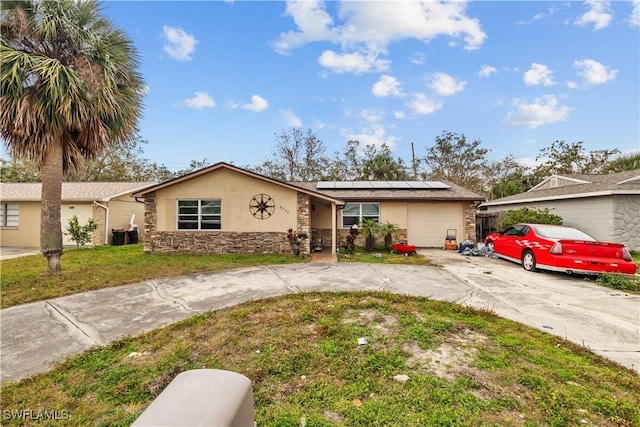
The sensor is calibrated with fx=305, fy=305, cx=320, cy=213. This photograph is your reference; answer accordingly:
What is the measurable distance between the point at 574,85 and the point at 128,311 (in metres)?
18.2

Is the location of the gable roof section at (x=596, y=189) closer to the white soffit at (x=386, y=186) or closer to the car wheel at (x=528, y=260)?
the white soffit at (x=386, y=186)

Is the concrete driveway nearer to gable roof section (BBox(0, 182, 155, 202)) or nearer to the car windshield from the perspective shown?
→ the car windshield

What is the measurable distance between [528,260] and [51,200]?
1295 cm

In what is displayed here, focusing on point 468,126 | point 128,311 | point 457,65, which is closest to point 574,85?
point 457,65

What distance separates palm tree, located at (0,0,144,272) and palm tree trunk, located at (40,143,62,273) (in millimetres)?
19

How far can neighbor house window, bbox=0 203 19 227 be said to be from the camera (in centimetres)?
1583

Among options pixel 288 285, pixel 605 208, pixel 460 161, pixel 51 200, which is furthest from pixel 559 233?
pixel 460 161

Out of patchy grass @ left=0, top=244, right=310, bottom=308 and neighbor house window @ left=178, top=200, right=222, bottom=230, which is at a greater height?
neighbor house window @ left=178, top=200, right=222, bottom=230

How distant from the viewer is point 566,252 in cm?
767

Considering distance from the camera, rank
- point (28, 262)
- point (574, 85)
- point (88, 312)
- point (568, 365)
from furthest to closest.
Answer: point (574, 85) → point (28, 262) → point (88, 312) → point (568, 365)

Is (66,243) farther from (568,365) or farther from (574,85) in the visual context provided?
(574,85)

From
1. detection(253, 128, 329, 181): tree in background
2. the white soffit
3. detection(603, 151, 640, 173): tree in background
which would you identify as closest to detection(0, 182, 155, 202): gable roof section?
the white soffit

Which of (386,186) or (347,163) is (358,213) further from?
(347,163)

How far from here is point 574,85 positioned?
13.4m
